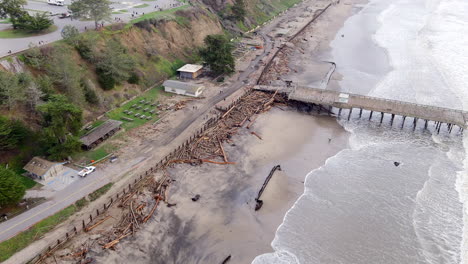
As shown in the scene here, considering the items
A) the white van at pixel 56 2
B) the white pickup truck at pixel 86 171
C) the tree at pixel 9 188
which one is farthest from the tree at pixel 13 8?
the tree at pixel 9 188

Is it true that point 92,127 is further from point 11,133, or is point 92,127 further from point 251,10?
point 251,10

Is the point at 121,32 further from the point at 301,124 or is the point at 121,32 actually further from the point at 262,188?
the point at 262,188

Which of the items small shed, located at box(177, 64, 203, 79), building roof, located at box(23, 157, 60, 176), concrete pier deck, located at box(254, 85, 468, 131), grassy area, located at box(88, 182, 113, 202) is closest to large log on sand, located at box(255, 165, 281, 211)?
grassy area, located at box(88, 182, 113, 202)

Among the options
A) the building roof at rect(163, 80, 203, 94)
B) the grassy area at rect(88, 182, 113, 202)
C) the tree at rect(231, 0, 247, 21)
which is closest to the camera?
the grassy area at rect(88, 182, 113, 202)

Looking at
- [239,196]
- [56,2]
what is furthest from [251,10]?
[239,196]

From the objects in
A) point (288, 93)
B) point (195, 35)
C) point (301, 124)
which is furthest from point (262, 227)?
point (195, 35)

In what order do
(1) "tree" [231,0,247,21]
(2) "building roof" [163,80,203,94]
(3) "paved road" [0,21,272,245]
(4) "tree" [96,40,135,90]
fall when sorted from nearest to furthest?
(3) "paved road" [0,21,272,245]
(4) "tree" [96,40,135,90]
(2) "building roof" [163,80,203,94]
(1) "tree" [231,0,247,21]

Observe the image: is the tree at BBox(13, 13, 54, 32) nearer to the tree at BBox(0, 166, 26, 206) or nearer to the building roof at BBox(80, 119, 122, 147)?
the building roof at BBox(80, 119, 122, 147)
